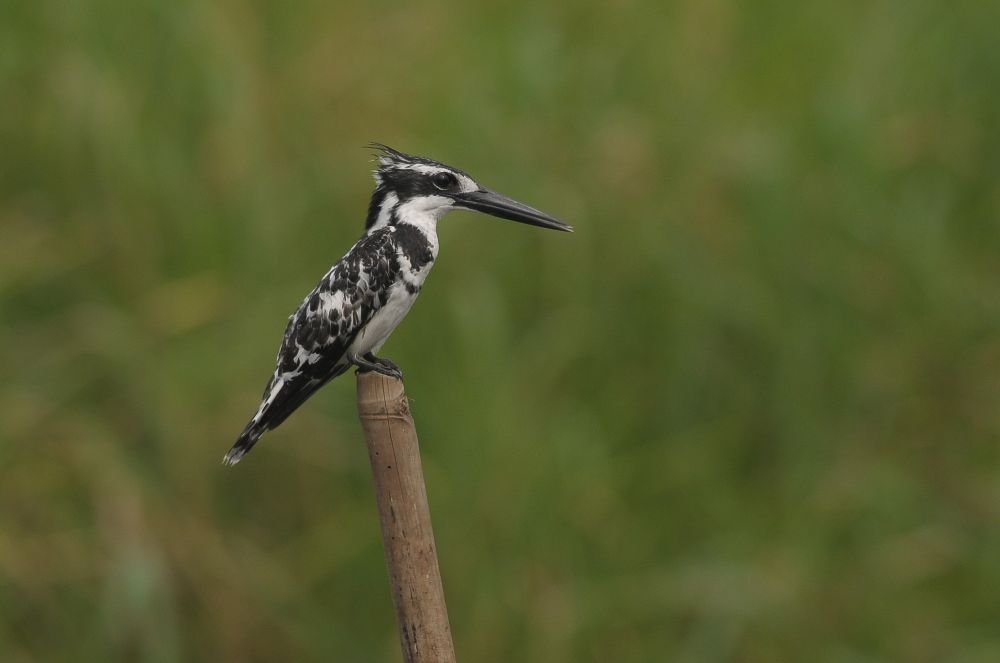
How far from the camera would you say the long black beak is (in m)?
2.78

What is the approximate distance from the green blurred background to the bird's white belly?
1470 mm

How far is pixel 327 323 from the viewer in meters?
2.72

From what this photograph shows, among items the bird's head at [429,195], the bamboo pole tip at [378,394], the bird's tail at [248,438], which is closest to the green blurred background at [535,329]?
the bird's tail at [248,438]

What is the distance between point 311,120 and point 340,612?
1954 millimetres

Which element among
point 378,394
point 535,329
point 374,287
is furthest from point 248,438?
point 535,329

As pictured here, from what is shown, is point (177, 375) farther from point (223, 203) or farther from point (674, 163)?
point (674, 163)

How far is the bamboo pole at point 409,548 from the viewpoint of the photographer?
2.23 meters

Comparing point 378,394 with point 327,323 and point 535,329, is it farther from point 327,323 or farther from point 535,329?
point 535,329

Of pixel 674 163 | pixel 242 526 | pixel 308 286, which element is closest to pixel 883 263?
pixel 674 163

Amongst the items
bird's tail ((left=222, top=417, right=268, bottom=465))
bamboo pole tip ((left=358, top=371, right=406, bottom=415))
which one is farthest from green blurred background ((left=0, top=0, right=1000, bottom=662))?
bamboo pole tip ((left=358, top=371, right=406, bottom=415))

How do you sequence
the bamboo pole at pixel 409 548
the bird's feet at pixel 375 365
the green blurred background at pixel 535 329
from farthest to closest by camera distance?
the green blurred background at pixel 535 329 → the bird's feet at pixel 375 365 → the bamboo pole at pixel 409 548

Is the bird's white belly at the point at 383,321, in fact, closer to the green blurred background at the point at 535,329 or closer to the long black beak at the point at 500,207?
the long black beak at the point at 500,207

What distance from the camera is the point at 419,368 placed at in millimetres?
4531

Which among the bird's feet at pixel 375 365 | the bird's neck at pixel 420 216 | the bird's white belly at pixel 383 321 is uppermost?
the bird's neck at pixel 420 216
